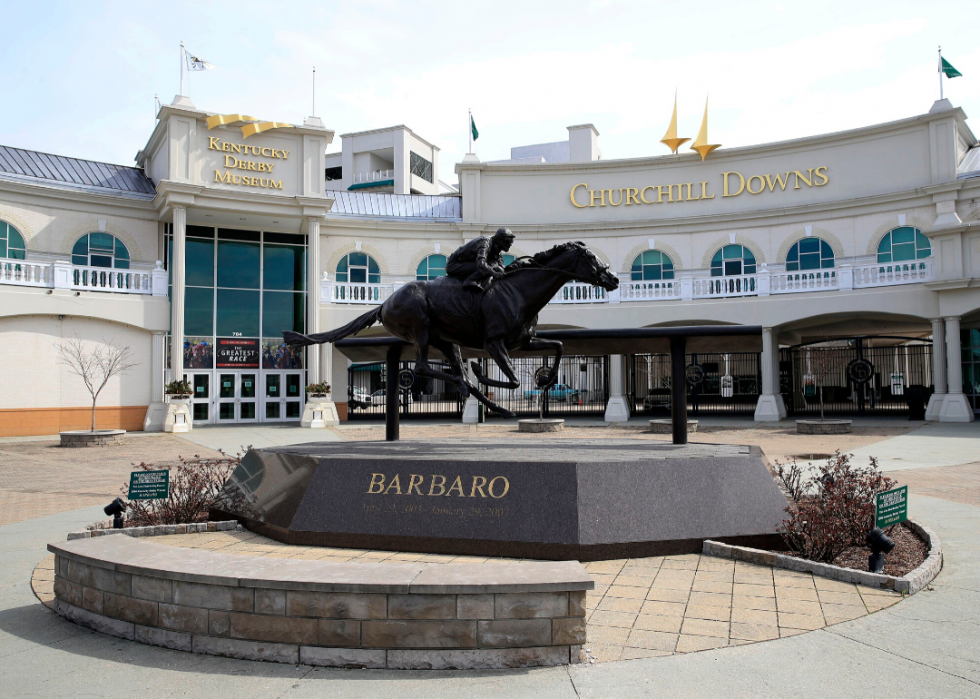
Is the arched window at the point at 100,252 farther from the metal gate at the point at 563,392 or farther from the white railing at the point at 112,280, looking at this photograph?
the metal gate at the point at 563,392

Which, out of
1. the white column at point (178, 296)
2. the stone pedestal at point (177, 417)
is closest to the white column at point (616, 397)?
the stone pedestal at point (177, 417)

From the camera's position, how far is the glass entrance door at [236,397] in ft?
92.9

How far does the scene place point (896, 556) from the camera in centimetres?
663

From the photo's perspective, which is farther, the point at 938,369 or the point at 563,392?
the point at 563,392

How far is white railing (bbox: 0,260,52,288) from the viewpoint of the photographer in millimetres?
23031

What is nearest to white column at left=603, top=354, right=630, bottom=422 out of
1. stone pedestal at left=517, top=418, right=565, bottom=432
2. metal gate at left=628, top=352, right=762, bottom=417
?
metal gate at left=628, top=352, right=762, bottom=417

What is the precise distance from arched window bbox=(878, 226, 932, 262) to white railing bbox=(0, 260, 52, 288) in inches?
1229

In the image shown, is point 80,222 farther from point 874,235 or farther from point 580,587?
point 874,235

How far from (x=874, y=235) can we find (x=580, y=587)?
91.3 ft

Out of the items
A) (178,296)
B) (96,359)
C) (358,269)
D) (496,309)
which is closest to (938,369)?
(496,309)

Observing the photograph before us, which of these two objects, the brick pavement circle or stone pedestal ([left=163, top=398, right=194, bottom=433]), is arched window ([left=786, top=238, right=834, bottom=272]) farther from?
the brick pavement circle

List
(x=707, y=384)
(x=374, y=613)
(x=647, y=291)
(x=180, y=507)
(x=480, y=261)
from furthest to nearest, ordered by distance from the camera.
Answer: (x=707, y=384), (x=647, y=291), (x=480, y=261), (x=180, y=507), (x=374, y=613)

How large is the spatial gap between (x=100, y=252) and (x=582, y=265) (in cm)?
2430

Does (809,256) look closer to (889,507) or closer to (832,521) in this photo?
(889,507)
